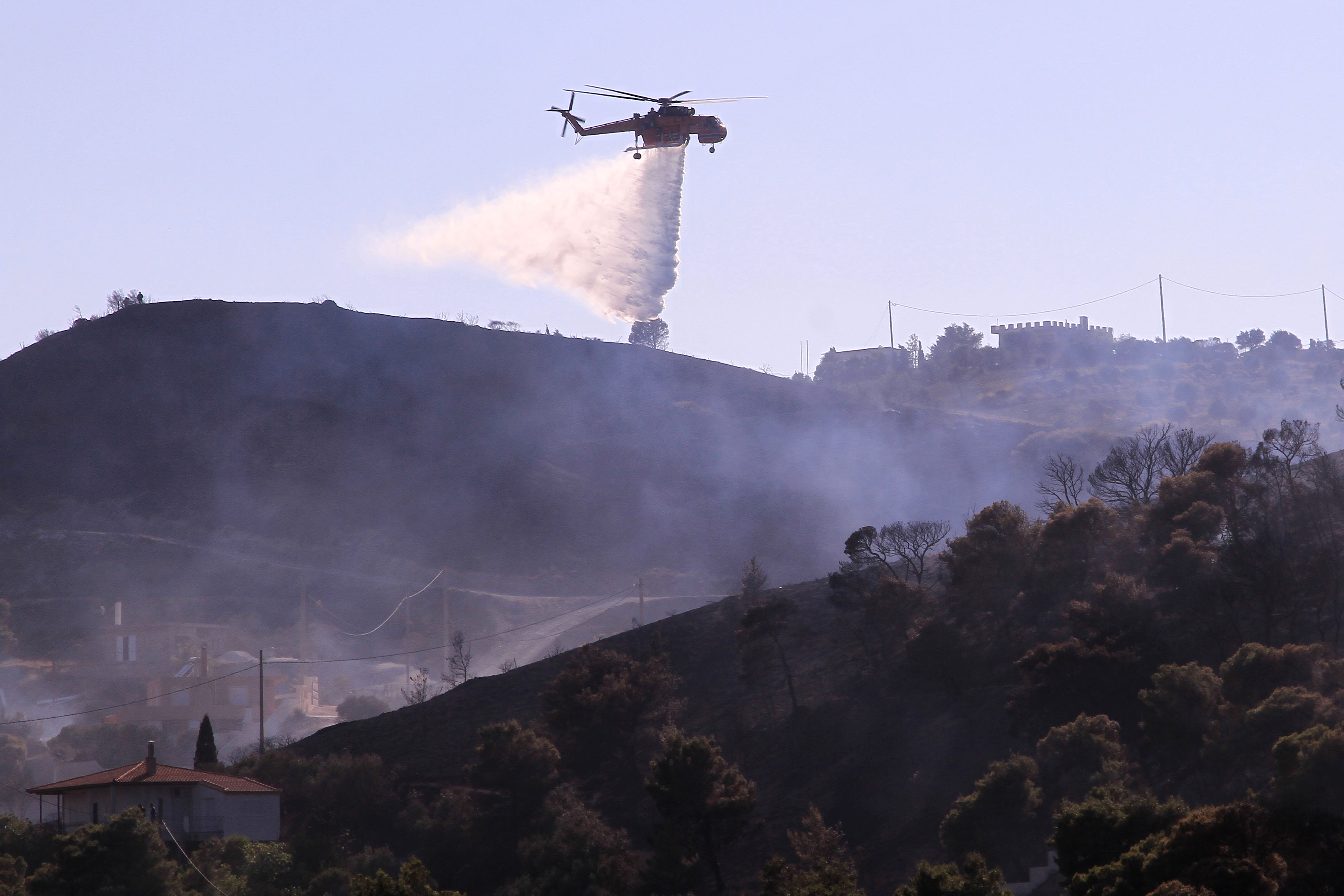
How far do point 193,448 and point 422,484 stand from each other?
28549mm

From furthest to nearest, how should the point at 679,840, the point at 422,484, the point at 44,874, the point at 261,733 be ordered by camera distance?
the point at 422,484
the point at 261,733
the point at 679,840
the point at 44,874

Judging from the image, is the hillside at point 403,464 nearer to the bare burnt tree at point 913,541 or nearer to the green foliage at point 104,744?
the green foliage at point 104,744

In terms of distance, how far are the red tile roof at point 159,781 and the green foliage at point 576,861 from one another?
37.5 feet

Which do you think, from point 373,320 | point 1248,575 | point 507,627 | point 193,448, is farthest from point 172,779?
point 373,320

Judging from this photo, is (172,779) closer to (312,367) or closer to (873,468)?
(873,468)

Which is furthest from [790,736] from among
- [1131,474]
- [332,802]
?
[1131,474]

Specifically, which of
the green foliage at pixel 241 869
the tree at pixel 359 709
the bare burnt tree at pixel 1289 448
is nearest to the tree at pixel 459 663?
the tree at pixel 359 709

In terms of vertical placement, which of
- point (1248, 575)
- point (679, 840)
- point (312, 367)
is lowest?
point (679, 840)

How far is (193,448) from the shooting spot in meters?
147

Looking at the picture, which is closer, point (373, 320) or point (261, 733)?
point (261, 733)

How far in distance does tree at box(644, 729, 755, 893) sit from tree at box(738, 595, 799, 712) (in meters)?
12.4

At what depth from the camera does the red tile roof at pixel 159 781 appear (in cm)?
4466

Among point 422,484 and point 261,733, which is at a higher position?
point 422,484

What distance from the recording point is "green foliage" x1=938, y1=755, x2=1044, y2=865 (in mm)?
35219
